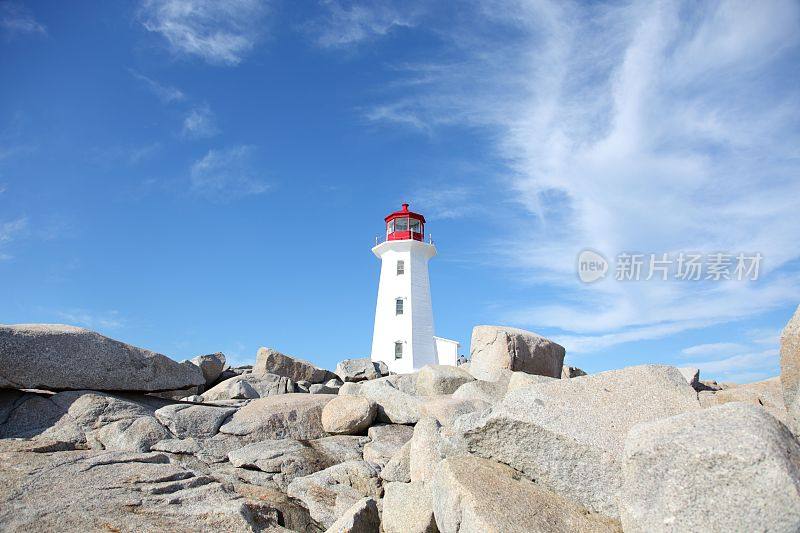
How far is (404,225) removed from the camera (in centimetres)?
3409

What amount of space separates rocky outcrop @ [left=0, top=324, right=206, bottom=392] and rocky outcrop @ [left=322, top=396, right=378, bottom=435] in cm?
404

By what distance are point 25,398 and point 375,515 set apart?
8.36 metres

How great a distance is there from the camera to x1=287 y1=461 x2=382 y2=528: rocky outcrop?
7312 mm

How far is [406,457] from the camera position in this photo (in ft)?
25.9

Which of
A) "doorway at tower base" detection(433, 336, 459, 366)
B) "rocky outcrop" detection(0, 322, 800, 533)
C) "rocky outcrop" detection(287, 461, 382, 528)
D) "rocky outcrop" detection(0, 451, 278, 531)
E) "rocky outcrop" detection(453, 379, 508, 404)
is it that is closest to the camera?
"rocky outcrop" detection(0, 322, 800, 533)

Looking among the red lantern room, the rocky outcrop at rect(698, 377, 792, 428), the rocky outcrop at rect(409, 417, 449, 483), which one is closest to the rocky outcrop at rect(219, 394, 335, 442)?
the rocky outcrop at rect(409, 417, 449, 483)

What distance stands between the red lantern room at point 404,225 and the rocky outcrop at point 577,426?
89.4 ft

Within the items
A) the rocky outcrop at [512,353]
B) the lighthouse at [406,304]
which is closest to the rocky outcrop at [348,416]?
the rocky outcrop at [512,353]

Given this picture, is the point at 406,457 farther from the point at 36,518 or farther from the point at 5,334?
the point at 5,334

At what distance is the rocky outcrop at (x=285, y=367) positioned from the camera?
18516 millimetres

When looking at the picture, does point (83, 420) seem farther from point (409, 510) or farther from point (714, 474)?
point (714, 474)

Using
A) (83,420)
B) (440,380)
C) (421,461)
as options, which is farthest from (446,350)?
(421,461)

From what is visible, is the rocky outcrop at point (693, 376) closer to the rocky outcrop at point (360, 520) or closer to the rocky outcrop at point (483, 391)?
the rocky outcrop at point (483, 391)

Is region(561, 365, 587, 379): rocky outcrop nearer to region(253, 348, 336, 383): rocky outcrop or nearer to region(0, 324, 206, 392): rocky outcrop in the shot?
region(253, 348, 336, 383): rocky outcrop
